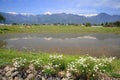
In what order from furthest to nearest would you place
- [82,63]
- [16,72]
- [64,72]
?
[16,72] < [64,72] < [82,63]

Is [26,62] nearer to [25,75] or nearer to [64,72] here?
[25,75]

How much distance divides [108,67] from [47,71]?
4.35 meters

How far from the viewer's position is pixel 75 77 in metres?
12.4

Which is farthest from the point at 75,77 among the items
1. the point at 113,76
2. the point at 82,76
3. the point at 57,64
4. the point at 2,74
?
the point at 2,74

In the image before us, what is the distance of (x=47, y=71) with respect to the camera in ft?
42.2

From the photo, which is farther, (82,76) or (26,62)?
(26,62)

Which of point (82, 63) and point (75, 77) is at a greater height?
point (82, 63)

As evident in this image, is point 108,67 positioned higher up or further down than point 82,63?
further down

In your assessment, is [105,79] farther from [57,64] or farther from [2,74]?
[2,74]

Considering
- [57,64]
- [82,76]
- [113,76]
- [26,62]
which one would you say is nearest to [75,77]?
[82,76]

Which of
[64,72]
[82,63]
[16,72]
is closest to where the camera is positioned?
[82,63]

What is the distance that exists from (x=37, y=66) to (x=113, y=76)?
474cm

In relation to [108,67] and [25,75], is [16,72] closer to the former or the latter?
[25,75]

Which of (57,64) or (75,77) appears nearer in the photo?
(75,77)
